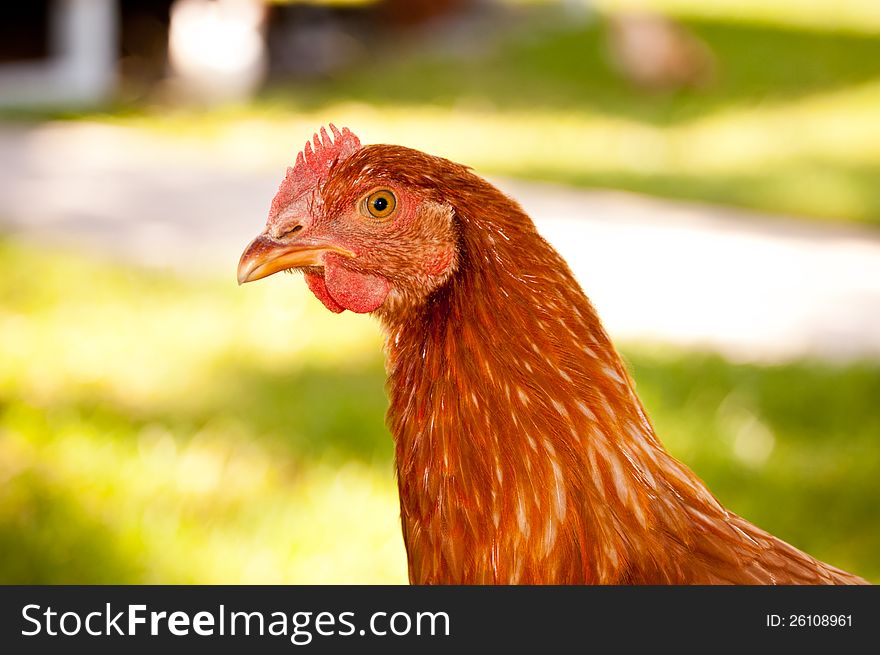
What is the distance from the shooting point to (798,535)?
372cm

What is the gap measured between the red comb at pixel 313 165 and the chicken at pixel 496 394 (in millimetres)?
35

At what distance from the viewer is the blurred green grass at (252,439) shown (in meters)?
3.49

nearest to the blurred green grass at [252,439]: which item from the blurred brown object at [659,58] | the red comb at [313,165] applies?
the red comb at [313,165]

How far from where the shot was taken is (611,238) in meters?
7.15

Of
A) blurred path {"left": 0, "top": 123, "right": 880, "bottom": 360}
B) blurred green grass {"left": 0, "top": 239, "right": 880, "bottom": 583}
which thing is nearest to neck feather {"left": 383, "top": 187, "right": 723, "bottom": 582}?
blurred green grass {"left": 0, "top": 239, "right": 880, "bottom": 583}

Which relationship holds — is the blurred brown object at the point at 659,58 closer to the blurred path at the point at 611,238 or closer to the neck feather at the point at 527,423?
the blurred path at the point at 611,238

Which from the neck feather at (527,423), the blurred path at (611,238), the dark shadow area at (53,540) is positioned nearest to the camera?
the neck feather at (527,423)

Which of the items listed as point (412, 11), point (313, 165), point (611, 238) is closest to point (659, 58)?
point (412, 11)

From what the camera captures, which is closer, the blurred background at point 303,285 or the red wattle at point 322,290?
the red wattle at point 322,290

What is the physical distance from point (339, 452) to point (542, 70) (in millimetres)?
9350

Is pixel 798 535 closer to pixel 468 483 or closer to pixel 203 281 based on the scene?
pixel 468 483

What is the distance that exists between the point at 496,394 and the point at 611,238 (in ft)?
17.9

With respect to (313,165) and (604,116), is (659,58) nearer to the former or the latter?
(604,116)

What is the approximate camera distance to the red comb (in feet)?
6.40
